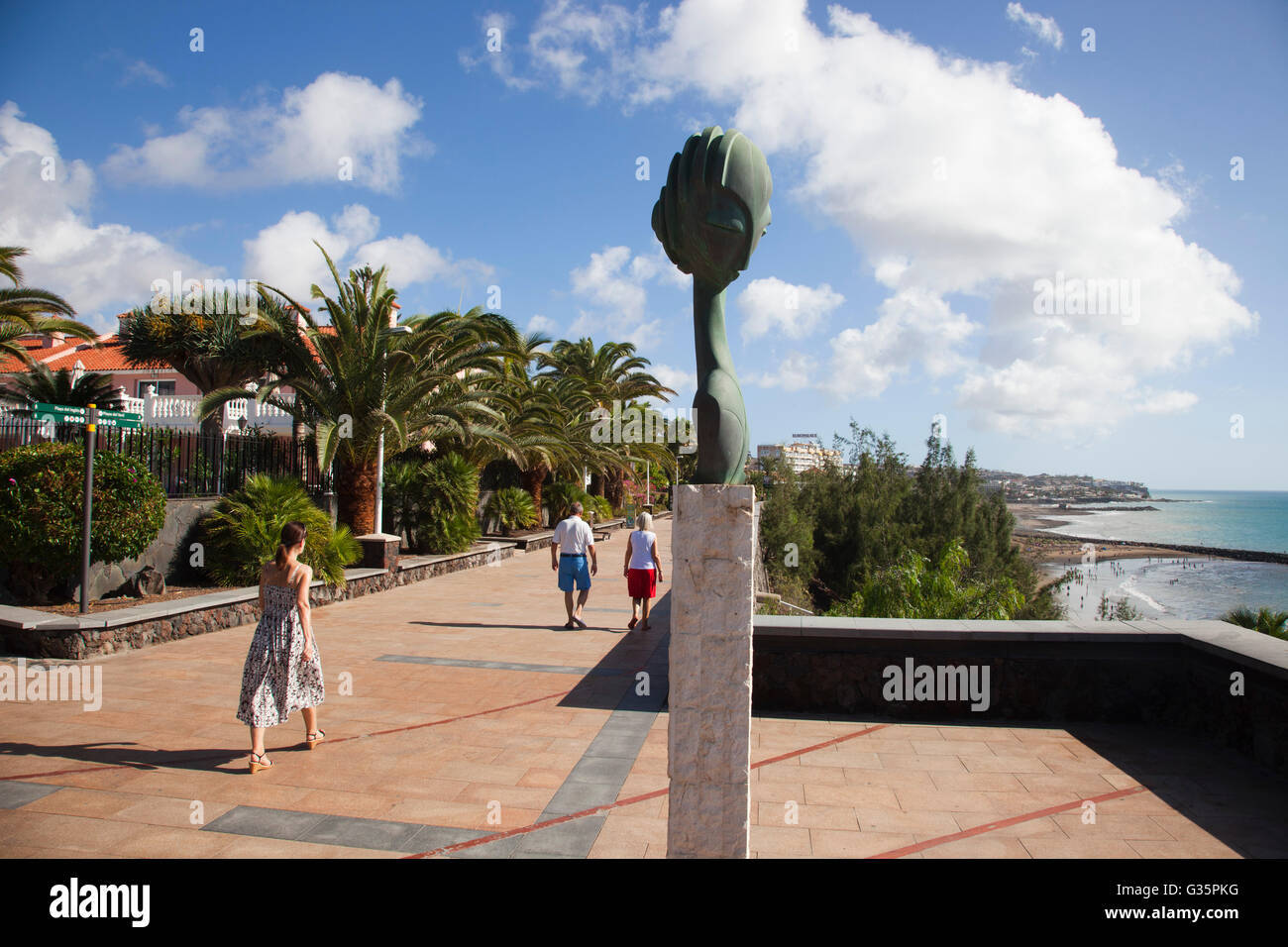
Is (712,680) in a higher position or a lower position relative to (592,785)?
higher

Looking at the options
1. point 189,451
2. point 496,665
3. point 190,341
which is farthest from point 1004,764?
point 190,341

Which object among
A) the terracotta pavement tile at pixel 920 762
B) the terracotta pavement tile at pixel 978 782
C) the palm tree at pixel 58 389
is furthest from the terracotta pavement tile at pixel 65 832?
the palm tree at pixel 58 389

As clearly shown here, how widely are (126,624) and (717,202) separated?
300 inches

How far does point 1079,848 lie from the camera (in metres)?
3.83

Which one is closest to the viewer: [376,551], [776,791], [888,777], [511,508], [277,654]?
[776,791]

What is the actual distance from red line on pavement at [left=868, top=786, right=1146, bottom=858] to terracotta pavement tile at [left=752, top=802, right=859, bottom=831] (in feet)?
1.02

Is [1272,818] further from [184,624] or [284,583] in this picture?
[184,624]

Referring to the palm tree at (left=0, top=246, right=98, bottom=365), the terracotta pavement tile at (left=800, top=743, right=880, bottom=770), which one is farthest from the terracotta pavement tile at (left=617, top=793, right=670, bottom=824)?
the palm tree at (left=0, top=246, right=98, bottom=365)

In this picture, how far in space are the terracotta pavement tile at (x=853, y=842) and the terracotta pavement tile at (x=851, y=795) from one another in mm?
370

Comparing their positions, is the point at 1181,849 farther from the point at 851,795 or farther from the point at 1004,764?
the point at 851,795

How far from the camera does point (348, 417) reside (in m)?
13.3

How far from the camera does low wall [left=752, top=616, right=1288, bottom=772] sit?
5.87 meters

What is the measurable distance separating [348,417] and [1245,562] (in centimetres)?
6524

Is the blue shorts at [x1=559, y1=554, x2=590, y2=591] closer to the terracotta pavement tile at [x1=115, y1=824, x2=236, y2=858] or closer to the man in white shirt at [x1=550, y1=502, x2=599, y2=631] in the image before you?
the man in white shirt at [x1=550, y1=502, x2=599, y2=631]
